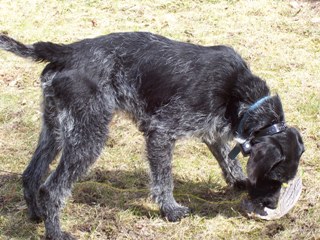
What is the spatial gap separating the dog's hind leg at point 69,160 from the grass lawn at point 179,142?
0.30 m

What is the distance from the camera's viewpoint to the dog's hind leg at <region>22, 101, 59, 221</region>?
4.70 metres

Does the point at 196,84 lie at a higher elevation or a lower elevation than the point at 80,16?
higher

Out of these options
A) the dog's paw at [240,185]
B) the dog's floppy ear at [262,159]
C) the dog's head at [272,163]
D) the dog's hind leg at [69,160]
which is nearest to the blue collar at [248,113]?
the dog's head at [272,163]

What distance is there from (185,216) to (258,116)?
1.15 metres

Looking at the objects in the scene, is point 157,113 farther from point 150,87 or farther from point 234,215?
point 234,215

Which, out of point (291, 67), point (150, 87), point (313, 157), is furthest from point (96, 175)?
point (291, 67)

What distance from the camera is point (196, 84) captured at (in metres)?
4.61

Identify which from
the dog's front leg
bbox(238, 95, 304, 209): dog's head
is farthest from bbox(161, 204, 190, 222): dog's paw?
bbox(238, 95, 304, 209): dog's head

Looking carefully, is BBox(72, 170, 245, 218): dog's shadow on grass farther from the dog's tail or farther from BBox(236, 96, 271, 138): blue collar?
the dog's tail

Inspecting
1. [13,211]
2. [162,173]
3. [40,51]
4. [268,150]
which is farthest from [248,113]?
[13,211]

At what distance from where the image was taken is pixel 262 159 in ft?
13.7

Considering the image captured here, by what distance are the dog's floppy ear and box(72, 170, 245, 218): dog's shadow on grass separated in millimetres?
809

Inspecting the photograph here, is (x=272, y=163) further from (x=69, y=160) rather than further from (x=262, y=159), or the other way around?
(x=69, y=160)

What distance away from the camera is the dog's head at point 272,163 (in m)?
4.18
